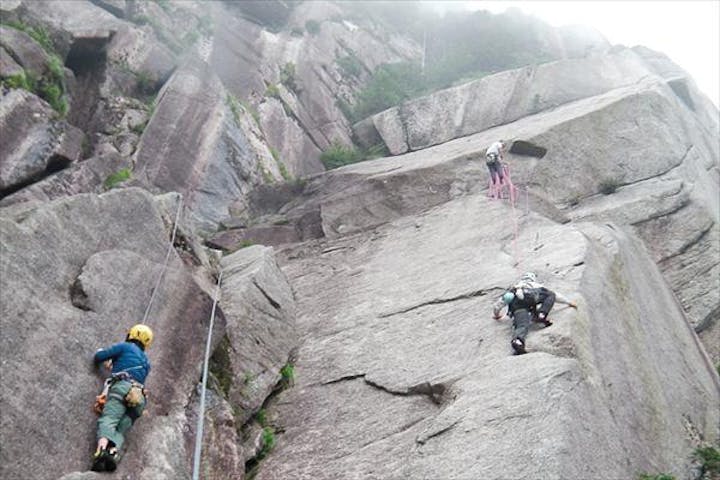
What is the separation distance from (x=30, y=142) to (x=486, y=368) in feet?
39.5

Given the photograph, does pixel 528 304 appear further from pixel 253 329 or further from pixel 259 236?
pixel 259 236

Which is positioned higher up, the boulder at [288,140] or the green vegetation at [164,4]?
the green vegetation at [164,4]

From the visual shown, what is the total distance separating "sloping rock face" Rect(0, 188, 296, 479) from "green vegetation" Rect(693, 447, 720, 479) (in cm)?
740

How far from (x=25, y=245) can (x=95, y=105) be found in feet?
44.0

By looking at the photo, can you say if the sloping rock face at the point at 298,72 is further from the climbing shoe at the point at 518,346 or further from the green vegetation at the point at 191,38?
the climbing shoe at the point at 518,346

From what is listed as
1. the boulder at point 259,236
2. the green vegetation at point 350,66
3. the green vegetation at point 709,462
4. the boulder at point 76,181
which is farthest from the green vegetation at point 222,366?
the green vegetation at point 350,66

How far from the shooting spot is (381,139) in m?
30.1

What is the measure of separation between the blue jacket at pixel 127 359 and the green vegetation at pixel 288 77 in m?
23.6

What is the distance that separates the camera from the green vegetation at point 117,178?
56.9ft

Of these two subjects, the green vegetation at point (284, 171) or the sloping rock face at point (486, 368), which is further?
the green vegetation at point (284, 171)

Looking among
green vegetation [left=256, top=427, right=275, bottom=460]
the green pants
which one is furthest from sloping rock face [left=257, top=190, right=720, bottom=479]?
the green pants

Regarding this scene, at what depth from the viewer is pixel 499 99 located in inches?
1132

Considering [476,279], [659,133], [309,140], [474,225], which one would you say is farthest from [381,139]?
[476,279]

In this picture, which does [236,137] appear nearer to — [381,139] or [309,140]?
[309,140]
